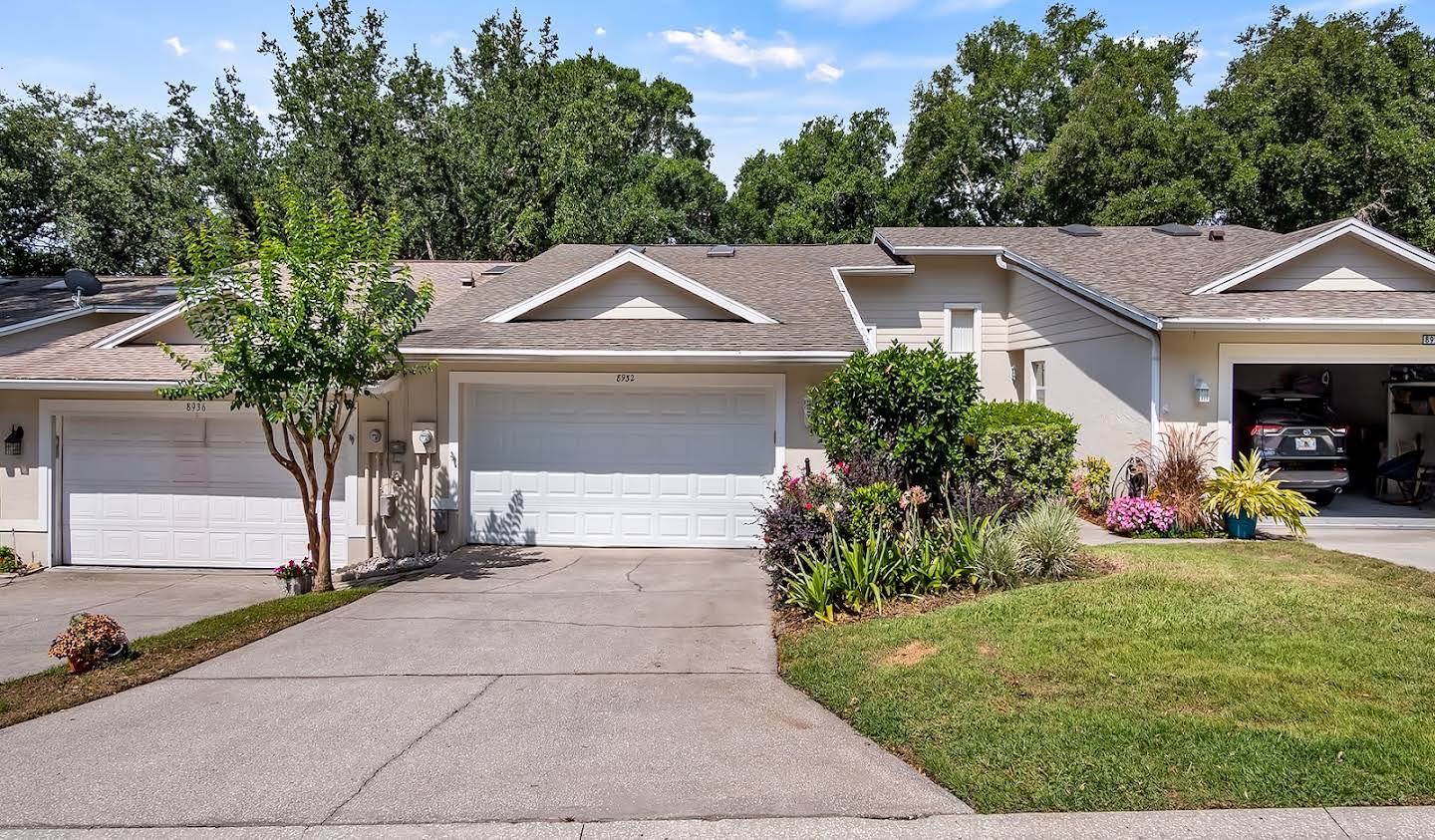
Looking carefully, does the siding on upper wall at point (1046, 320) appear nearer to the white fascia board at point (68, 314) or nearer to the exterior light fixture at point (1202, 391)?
the exterior light fixture at point (1202, 391)

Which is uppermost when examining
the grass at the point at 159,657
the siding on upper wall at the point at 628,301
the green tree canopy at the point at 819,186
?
the green tree canopy at the point at 819,186

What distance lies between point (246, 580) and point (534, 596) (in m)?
4.45

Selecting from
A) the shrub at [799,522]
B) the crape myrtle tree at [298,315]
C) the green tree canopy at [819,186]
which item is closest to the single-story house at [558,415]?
the crape myrtle tree at [298,315]

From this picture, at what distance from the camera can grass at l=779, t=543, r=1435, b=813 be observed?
421cm

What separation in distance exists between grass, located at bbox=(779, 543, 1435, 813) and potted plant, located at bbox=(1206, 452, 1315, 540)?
262 cm

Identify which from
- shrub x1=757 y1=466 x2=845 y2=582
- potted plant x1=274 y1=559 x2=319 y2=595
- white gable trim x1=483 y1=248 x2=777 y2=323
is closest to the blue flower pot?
shrub x1=757 y1=466 x2=845 y2=582

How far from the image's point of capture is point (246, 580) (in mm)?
10797

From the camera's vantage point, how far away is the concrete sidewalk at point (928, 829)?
Result: 381 centimetres

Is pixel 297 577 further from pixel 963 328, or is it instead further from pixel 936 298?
pixel 963 328

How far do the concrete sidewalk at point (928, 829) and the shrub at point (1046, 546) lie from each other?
4078mm

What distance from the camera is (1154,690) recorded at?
529cm

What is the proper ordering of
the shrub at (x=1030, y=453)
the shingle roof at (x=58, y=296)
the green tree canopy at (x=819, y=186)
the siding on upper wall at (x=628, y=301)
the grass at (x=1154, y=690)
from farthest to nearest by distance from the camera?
the green tree canopy at (x=819, y=186) → the shingle roof at (x=58, y=296) → the siding on upper wall at (x=628, y=301) → the shrub at (x=1030, y=453) → the grass at (x=1154, y=690)

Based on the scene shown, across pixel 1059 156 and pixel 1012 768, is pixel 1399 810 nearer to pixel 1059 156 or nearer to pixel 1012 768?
pixel 1012 768

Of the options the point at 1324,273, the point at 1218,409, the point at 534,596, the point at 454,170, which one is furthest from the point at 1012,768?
the point at 454,170
